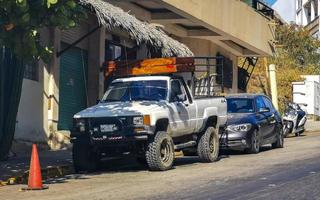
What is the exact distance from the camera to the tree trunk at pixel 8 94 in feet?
52.6

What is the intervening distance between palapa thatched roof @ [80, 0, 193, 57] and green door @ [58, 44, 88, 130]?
9.37 feet

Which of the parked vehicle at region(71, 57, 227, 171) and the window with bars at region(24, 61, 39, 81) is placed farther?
the window with bars at region(24, 61, 39, 81)

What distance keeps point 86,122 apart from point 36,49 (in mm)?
2885

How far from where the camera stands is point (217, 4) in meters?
27.1

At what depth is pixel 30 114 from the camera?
1841cm

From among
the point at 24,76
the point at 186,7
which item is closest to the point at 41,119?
the point at 24,76

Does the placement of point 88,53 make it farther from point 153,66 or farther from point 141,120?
point 141,120

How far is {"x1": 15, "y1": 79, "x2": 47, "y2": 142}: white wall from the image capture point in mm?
17969

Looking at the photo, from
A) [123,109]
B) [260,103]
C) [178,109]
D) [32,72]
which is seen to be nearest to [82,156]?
[123,109]

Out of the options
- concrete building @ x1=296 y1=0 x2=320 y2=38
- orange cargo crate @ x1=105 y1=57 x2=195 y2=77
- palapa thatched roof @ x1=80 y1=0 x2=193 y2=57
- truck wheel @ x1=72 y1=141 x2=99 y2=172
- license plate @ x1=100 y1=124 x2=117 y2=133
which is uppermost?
concrete building @ x1=296 y1=0 x2=320 y2=38

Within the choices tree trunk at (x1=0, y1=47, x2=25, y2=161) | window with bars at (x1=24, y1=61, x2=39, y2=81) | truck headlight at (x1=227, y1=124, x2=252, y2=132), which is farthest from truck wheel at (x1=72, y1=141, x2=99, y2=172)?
window with bars at (x1=24, y1=61, x2=39, y2=81)

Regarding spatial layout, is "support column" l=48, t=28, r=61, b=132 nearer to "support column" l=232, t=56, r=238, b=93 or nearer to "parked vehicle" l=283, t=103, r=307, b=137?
"parked vehicle" l=283, t=103, r=307, b=137

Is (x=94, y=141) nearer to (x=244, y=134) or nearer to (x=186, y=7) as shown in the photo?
(x=244, y=134)

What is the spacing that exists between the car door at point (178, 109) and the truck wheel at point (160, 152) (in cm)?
54
